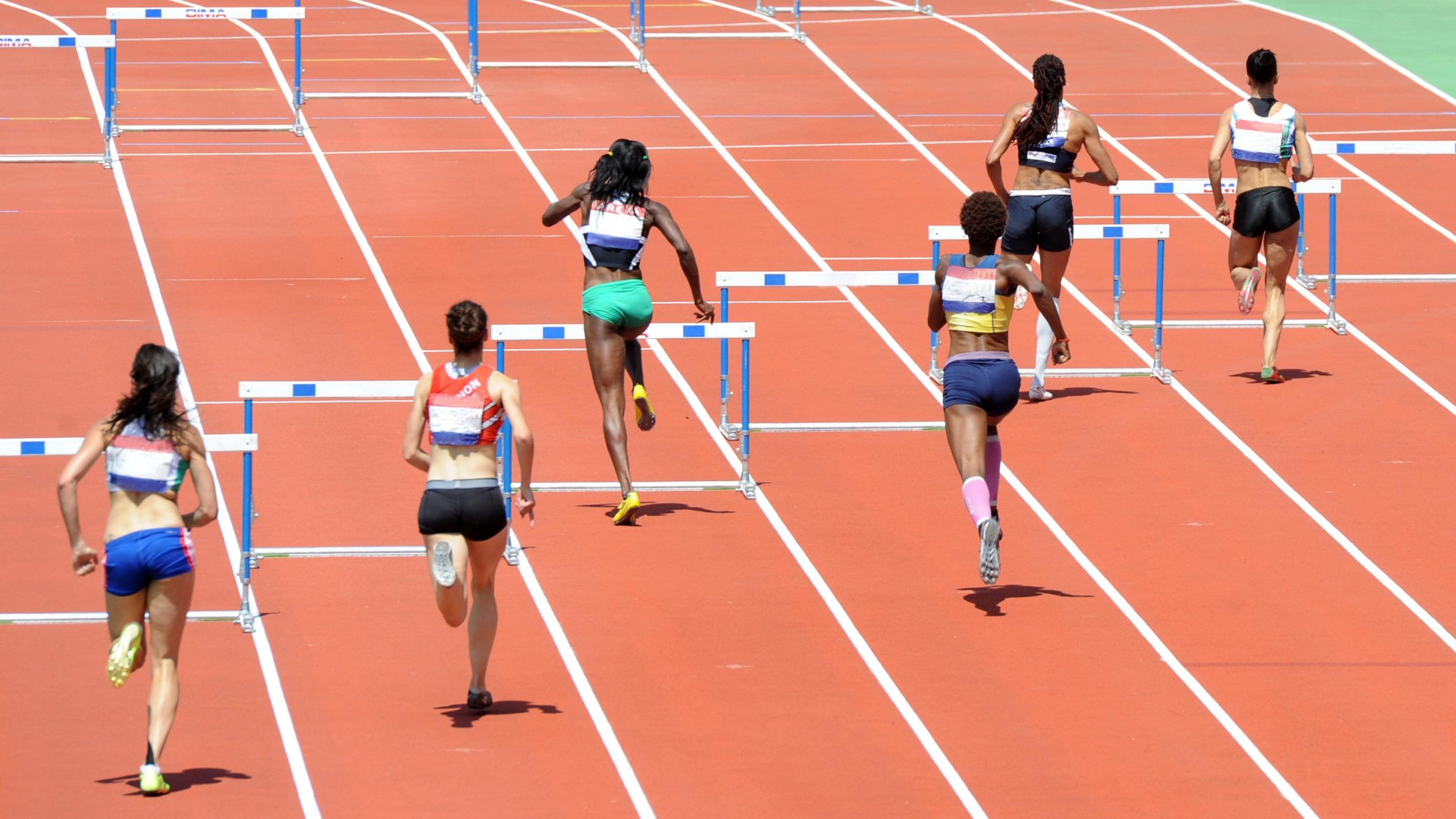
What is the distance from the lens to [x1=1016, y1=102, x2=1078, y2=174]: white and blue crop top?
1248cm

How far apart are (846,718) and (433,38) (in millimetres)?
15195

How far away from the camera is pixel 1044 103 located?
12438 mm

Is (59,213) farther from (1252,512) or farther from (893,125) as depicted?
(1252,512)

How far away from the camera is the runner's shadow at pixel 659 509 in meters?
11.2

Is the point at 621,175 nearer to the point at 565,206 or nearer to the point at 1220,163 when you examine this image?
the point at 565,206

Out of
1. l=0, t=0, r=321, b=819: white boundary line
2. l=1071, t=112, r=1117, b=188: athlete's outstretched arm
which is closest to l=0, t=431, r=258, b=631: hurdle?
l=0, t=0, r=321, b=819: white boundary line

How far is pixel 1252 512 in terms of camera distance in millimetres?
11203

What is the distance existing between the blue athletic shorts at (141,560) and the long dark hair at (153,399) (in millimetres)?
367

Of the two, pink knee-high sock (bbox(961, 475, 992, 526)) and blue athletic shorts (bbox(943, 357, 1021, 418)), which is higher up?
blue athletic shorts (bbox(943, 357, 1021, 418))

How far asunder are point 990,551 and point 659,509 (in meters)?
2.64

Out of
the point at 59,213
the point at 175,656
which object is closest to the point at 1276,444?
the point at 175,656

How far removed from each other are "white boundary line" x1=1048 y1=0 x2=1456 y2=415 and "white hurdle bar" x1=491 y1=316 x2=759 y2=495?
4727 mm

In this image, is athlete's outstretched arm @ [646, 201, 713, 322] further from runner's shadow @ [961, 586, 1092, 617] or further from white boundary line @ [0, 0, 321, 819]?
white boundary line @ [0, 0, 321, 819]

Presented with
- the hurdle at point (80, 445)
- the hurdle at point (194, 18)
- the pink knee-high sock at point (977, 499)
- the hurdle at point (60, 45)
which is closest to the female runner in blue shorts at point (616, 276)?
the pink knee-high sock at point (977, 499)
